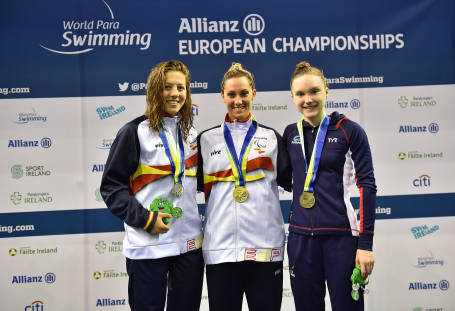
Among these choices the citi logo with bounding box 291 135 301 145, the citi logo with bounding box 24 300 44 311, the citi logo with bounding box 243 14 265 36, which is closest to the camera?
the citi logo with bounding box 291 135 301 145

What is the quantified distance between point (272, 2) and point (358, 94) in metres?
1.38

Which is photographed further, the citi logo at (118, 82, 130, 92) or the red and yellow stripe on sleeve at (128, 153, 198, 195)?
the citi logo at (118, 82, 130, 92)

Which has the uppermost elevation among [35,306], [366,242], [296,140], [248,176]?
[296,140]

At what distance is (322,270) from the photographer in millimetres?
1847

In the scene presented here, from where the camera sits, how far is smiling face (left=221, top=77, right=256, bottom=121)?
2.03m

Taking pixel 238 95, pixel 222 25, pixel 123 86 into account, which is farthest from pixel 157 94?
pixel 222 25

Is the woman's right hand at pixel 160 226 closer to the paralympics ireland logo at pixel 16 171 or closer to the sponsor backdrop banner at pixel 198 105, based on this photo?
the sponsor backdrop banner at pixel 198 105

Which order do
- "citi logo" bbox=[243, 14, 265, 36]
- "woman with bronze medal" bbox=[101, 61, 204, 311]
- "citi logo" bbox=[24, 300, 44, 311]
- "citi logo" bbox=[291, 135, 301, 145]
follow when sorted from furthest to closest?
"citi logo" bbox=[243, 14, 265, 36]
"citi logo" bbox=[24, 300, 44, 311]
"citi logo" bbox=[291, 135, 301, 145]
"woman with bronze medal" bbox=[101, 61, 204, 311]

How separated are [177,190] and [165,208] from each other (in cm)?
15

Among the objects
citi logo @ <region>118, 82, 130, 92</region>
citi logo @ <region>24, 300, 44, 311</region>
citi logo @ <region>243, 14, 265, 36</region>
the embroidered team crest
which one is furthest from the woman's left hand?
citi logo @ <region>24, 300, 44, 311</region>

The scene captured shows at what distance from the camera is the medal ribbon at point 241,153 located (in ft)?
6.49

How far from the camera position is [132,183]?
196 centimetres

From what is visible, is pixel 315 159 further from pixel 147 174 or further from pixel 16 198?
pixel 16 198

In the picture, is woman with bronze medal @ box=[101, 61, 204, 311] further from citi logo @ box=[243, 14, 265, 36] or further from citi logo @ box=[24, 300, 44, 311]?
citi logo @ box=[24, 300, 44, 311]
